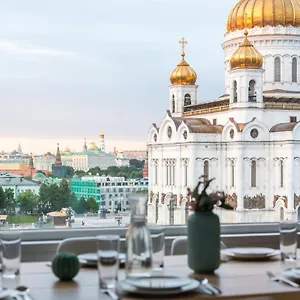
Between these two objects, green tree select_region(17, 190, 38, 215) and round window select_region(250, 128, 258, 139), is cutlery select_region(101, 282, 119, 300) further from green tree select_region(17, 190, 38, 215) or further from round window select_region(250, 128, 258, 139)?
round window select_region(250, 128, 258, 139)

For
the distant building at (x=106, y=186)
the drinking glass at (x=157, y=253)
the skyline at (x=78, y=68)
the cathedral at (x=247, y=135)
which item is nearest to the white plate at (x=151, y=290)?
the drinking glass at (x=157, y=253)

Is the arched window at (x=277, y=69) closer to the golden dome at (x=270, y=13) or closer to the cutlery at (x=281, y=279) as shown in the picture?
the golden dome at (x=270, y=13)

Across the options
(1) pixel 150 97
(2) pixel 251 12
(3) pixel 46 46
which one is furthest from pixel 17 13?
(2) pixel 251 12

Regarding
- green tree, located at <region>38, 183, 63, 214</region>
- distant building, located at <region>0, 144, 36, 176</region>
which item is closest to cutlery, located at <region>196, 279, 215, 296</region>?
green tree, located at <region>38, 183, 63, 214</region>

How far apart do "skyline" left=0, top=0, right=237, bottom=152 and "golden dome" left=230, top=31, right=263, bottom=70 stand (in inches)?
269

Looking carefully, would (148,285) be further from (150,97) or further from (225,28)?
(225,28)

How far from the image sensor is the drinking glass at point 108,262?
1.34m

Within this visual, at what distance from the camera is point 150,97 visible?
5770 mm

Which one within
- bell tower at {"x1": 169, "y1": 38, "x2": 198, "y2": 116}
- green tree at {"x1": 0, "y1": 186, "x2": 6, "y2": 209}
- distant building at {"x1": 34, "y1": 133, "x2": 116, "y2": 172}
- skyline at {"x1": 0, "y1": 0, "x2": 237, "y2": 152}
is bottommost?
green tree at {"x1": 0, "y1": 186, "x2": 6, "y2": 209}

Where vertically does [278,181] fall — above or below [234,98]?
below

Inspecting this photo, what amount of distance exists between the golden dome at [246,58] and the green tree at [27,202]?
9.85 m

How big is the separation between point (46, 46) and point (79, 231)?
3.28 meters

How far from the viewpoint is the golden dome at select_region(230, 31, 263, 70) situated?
1373cm

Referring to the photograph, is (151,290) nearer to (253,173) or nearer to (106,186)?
(106,186)
